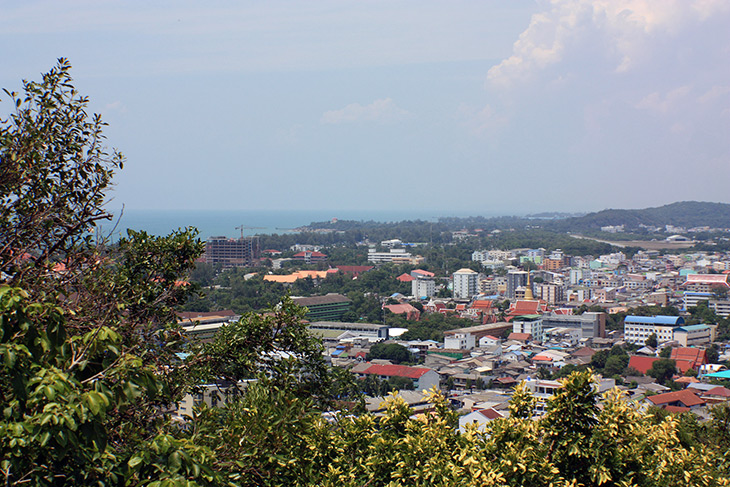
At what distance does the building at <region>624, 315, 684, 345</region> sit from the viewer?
1945 centimetres

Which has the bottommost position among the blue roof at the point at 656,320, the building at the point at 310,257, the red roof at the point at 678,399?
the blue roof at the point at 656,320

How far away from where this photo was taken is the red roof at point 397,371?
45.8 feet

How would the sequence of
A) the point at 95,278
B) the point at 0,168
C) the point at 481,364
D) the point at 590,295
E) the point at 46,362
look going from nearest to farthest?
the point at 46,362 → the point at 0,168 → the point at 95,278 → the point at 481,364 → the point at 590,295

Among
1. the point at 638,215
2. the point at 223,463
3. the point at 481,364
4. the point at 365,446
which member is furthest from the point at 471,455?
the point at 638,215

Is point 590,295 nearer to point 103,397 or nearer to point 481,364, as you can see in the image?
point 481,364

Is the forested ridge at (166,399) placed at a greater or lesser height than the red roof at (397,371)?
greater

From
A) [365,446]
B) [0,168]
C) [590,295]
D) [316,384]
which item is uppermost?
[0,168]

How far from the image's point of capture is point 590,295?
27.8 m

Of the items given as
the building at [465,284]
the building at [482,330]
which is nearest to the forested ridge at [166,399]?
the building at [482,330]

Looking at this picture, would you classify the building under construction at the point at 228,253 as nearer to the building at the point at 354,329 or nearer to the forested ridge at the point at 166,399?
the building at the point at 354,329

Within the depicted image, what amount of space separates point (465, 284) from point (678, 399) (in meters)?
17.2

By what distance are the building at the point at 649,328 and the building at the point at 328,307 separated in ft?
27.9

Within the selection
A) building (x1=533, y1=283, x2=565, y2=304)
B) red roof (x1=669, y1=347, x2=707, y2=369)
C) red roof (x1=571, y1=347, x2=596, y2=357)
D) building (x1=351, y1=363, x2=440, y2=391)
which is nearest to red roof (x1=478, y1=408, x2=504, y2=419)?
building (x1=351, y1=363, x2=440, y2=391)

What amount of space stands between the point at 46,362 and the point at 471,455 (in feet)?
4.84
